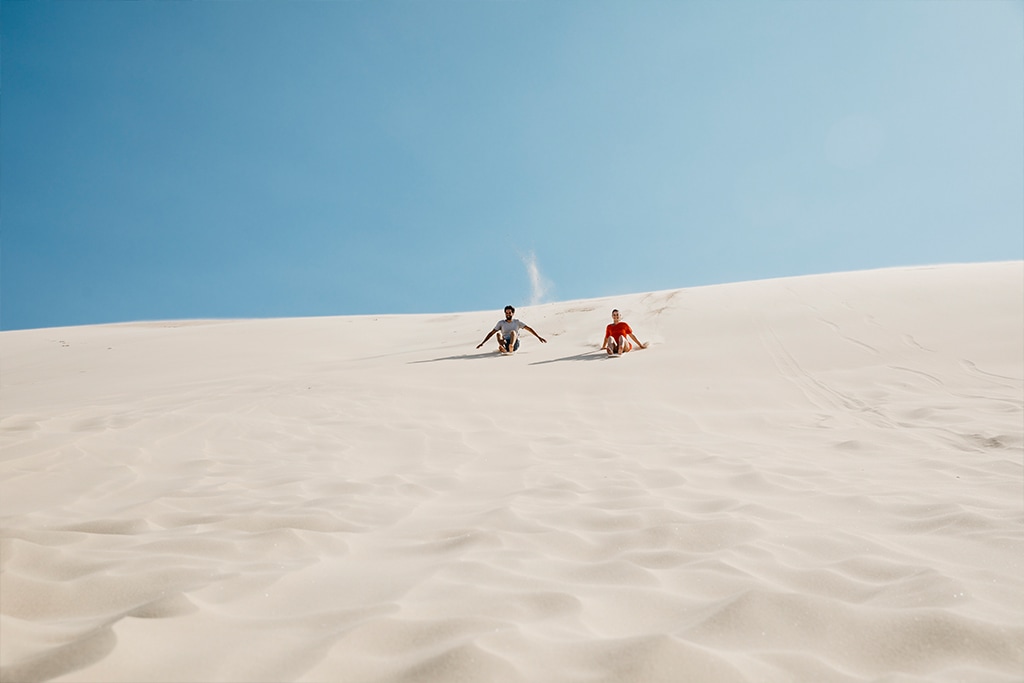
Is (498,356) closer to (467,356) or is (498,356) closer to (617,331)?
(467,356)

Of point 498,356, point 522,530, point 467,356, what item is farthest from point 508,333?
point 522,530

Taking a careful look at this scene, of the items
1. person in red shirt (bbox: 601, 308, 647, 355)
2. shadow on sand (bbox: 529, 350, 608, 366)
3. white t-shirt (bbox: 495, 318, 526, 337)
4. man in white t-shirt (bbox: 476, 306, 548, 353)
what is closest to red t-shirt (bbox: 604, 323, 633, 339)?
person in red shirt (bbox: 601, 308, 647, 355)

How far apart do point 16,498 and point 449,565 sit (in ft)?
8.99

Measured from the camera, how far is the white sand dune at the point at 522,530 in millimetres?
1591

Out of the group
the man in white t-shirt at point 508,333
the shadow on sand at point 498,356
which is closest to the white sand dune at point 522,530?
the shadow on sand at point 498,356

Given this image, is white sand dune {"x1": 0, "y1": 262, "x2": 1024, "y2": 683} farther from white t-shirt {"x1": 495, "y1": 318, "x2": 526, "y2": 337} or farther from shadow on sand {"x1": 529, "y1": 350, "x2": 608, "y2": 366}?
white t-shirt {"x1": 495, "y1": 318, "x2": 526, "y2": 337}

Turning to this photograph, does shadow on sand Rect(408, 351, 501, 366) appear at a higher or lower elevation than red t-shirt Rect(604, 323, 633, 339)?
lower

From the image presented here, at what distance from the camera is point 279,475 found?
4.03 meters

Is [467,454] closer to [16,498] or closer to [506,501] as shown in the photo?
[506,501]

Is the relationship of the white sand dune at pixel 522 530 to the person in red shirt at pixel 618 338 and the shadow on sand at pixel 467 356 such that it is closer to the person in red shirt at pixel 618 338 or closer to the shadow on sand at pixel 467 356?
the person in red shirt at pixel 618 338

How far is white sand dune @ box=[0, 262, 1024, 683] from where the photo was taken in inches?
62.6

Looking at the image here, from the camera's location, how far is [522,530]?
2.81 m

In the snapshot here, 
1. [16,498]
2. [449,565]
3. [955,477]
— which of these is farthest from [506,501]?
[955,477]

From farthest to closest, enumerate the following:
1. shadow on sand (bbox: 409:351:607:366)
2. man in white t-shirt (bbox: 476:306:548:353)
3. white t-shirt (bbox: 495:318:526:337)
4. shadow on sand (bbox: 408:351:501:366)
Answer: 1. white t-shirt (bbox: 495:318:526:337)
2. man in white t-shirt (bbox: 476:306:548:353)
3. shadow on sand (bbox: 408:351:501:366)
4. shadow on sand (bbox: 409:351:607:366)
